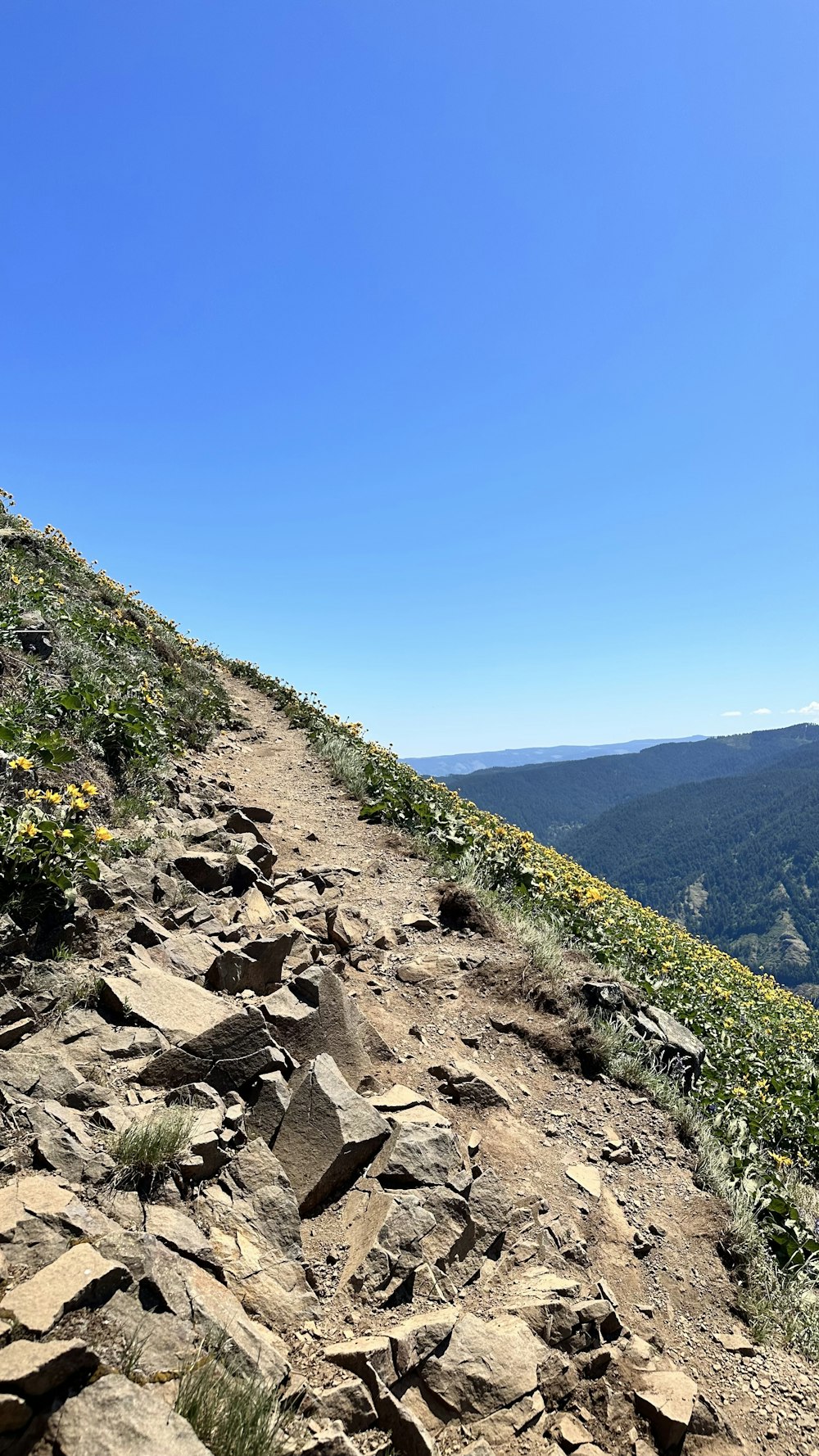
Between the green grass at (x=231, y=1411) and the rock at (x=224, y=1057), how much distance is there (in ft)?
5.53

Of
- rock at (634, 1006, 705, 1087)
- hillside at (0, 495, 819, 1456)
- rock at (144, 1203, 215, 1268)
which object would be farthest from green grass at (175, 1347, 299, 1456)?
rock at (634, 1006, 705, 1087)

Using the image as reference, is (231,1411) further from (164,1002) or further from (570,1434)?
(164,1002)

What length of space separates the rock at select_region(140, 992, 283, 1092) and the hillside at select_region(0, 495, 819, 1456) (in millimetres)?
14

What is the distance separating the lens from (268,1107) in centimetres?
396

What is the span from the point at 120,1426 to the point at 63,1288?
0.46 meters

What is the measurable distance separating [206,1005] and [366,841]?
20.2 feet

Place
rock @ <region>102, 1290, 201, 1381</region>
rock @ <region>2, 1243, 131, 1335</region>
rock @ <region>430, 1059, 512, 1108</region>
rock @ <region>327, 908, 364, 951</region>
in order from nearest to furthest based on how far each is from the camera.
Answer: rock @ <region>2, 1243, 131, 1335</region>
rock @ <region>102, 1290, 201, 1381</region>
rock @ <region>430, 1059, 512, 1108</region>
rock @ <region>327, 908, 364, 951</region>

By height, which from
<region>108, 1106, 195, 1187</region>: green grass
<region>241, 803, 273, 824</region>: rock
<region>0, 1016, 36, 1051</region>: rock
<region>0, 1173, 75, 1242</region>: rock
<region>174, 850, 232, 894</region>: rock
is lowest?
<region>108, 1106, 195, 1187</region>: green grass

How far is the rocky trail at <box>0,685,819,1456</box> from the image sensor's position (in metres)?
2.42

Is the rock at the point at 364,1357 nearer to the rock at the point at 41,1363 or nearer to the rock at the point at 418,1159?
the rock at the point at 418,1159

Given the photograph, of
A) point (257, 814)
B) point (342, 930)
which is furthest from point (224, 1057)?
point (257, 814)

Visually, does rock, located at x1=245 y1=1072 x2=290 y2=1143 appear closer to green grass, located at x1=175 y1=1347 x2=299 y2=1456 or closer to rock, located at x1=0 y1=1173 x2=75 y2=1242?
rock, located at x1=0 y1=1173 x2=75 y2=1242

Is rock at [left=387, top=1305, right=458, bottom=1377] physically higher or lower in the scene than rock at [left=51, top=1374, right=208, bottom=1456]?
lower

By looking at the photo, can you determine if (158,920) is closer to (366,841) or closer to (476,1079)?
(476,1079)
